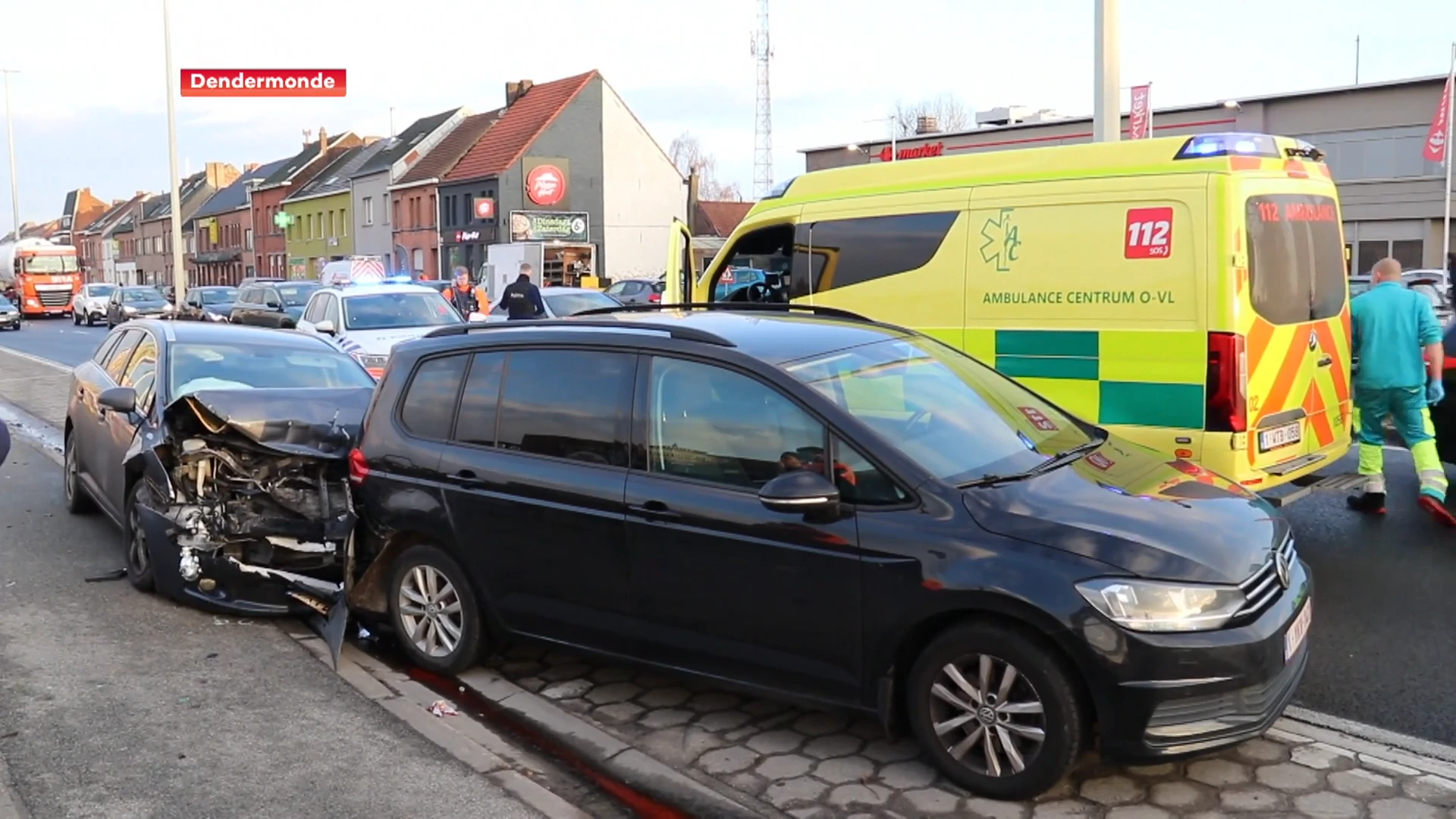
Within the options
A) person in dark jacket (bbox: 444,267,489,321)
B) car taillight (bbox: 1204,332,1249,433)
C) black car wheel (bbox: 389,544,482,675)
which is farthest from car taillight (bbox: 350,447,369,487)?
person in dark jacket (bbox: 444,267,489,321)

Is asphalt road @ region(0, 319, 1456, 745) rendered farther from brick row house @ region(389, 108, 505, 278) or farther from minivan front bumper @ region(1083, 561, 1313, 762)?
brick row house @ region(389, 108, 505, 278)

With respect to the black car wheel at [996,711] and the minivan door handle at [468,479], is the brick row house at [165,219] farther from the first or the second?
the black car wheel at [996,711]

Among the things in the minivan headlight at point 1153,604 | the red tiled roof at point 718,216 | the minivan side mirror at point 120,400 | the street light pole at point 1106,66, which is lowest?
the minivan headlight at point 1153,604

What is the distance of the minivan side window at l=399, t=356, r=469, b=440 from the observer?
5.53 metres

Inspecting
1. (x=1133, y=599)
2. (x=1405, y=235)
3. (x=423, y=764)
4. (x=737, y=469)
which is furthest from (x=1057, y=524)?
(x=1405, y=235)

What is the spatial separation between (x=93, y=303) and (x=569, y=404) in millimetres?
47208

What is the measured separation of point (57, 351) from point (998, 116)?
32.7m

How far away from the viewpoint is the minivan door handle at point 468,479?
5.25 metres

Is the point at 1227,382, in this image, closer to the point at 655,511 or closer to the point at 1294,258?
the point at 1294,258

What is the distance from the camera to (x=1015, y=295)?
746cm

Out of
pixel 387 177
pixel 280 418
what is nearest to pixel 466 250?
pixel 387 177

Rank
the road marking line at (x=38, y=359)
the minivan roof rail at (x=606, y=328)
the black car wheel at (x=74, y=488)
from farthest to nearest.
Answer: the road marking line at (x=38, y=359)
the black car wheel at (x=74, y=488)
the minivan roof rail at (x=606, y=328)

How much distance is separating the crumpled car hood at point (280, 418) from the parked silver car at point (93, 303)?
140 feet

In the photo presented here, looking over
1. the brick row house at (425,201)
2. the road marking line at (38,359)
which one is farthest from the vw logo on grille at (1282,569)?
the brick row house at (425,201)
